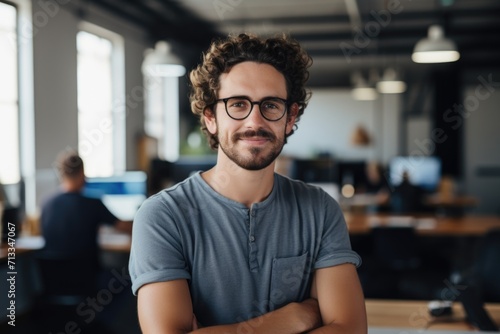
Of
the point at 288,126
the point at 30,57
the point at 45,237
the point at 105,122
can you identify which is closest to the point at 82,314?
the point at 45,237

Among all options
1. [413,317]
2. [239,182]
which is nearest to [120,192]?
[413,317]

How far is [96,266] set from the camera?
4.69 m

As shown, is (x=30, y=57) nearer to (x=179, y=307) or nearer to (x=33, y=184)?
(x=33, y=184)

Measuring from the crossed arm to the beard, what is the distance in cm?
37

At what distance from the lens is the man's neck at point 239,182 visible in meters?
1.75

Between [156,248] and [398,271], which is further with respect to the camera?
[398,271]

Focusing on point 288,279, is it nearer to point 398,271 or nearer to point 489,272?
point 489,272

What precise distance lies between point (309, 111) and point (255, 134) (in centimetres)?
1411

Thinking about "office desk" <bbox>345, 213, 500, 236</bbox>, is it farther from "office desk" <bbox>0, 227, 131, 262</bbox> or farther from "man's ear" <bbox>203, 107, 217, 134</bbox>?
"man's ear" <bbox>203, 107, 217, 134</bbox>

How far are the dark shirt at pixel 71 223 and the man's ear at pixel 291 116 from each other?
3.04 meters

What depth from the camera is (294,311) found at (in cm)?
169

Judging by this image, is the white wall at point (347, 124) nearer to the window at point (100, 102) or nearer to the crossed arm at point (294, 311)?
the window at point (100, 102)

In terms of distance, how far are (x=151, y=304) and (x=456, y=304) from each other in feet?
5.27

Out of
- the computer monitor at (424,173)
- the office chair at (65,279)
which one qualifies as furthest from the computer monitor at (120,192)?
the computer monitor at (424,173)
